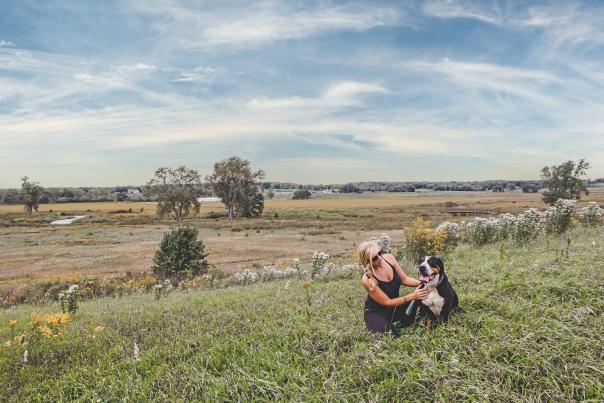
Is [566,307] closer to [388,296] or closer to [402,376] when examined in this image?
[388,296]

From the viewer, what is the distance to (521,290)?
550 centimetres

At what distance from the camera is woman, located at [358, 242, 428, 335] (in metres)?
4.63

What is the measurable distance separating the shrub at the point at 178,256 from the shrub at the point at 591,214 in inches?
687

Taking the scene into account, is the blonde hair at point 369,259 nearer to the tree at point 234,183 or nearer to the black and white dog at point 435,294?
the black and white dog at point 435,294

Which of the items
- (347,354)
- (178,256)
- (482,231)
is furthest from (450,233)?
(178,256)

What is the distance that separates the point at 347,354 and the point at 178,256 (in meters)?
17.1

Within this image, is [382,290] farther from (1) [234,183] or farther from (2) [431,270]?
(1) [234,183]

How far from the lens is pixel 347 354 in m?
4.36

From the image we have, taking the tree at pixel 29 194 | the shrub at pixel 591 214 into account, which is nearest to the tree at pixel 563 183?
the shrub at pixel 591 214

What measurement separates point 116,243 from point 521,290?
142ft

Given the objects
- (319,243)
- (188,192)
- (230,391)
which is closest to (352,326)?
(230,391)

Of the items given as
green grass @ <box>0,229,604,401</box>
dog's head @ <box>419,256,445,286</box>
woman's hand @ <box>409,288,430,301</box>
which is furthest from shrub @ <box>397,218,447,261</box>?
dog's head @ <box>419,256,445,286</box>

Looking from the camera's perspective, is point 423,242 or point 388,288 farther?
point 423,242

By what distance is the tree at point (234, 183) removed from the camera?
3162 inches
